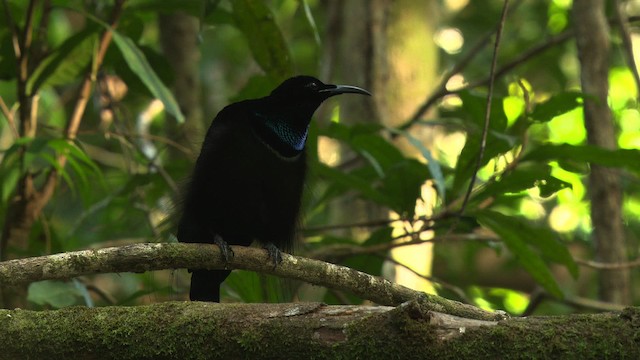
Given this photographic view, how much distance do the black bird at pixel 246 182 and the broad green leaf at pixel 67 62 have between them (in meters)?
0.93

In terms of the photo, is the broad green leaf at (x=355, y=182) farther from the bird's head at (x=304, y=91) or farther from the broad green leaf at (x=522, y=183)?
the broad green leaf at (x=522, y=183)

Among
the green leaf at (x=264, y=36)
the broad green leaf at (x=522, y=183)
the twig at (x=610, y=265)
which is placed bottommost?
the twig at (x=610, y=265)

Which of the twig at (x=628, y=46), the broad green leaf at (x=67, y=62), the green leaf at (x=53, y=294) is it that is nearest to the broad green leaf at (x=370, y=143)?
the twig at (x=628, y=46)

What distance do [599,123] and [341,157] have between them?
1.55 metres

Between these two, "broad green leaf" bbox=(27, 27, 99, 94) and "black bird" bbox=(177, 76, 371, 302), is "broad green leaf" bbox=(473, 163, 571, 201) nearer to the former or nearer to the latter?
"black bird" bbox=(177, 76, 371, 302)

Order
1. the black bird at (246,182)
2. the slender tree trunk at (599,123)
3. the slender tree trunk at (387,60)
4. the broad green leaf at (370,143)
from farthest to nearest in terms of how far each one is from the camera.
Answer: the slender tree trunk at (387,60) < the slender tree trunk at (599,123) < the broad green leaf at (370,143) < the black bird at (246,182)

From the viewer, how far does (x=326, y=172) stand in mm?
4188

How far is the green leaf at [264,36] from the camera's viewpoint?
4320mm

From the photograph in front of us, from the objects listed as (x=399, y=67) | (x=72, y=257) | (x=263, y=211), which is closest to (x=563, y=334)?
(x=72, y=257)

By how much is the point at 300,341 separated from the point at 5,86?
11.3ft

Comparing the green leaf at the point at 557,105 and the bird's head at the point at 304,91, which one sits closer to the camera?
the green leaf at the point at 557,105

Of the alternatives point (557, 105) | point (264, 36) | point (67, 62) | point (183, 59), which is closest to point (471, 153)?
point (557, 105)

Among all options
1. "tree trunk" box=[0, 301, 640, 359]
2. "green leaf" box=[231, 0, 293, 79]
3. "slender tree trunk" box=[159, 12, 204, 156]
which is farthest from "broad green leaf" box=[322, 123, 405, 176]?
"tree trunk" box=[0, 301, 640, 359]

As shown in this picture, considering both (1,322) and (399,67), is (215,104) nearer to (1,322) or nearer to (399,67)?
(399,67)
